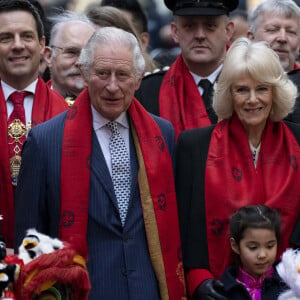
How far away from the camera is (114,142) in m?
6.10

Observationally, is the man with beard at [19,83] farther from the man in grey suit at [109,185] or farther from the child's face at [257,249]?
the child's face at [257,249]

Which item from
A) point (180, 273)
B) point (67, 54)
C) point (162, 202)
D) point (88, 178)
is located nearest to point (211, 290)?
point (180, 273)

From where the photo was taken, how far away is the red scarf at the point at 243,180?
20.1ft

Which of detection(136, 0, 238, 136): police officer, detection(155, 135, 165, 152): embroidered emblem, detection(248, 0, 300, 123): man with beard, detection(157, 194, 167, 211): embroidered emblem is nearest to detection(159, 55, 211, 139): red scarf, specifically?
detection(136, 0, 238, 136): police officer

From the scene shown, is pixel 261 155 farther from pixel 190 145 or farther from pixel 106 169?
pixel 106 169

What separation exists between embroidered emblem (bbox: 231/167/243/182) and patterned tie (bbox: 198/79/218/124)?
0.91m

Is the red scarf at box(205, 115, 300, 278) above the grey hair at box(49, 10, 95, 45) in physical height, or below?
below

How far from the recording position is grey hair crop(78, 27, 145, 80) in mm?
6098

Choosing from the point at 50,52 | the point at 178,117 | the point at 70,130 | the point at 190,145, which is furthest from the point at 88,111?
the point at 50,52

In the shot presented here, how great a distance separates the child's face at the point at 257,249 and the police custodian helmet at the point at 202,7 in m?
1.80

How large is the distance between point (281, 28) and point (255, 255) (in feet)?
8.16

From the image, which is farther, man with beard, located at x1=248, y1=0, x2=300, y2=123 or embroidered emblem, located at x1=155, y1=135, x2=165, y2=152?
man with beard, located at x1=248, y1=0, x2=300, y2=123

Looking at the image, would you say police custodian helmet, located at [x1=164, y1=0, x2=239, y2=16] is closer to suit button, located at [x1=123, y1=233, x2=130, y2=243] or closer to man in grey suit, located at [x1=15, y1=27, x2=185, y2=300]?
man in grey suit, located at [x1=15, y1=27, x2=185, y2=300]

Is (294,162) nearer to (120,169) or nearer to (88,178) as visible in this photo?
(120,169)
